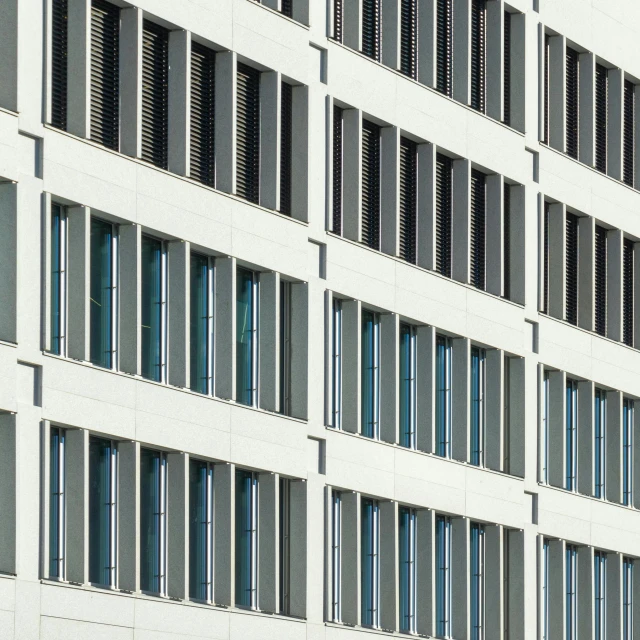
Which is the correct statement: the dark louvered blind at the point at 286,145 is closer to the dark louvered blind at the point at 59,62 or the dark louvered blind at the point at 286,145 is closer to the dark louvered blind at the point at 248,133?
the dark louvered blind at the point at 248,133

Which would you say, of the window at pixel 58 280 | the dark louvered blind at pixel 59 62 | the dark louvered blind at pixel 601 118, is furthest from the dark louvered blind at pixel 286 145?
the dark louvered blind at pixel 601 118

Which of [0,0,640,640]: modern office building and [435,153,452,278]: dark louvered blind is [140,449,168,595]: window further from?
[435,153,452,278]: dark louvered blind

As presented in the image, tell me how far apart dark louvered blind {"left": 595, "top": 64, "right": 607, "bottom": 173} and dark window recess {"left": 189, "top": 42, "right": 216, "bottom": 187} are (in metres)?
16.7

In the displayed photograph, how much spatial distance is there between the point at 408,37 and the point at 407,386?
751 centimetres

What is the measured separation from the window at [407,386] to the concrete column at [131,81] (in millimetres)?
10084

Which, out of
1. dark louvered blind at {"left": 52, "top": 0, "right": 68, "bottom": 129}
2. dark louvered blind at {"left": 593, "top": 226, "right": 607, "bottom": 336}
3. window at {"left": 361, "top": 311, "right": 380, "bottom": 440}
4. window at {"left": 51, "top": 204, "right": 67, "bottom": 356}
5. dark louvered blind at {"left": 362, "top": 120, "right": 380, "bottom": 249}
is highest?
dark louvered blind at {"left": 593, "top": 226, "right": 607, "bottom": 336}

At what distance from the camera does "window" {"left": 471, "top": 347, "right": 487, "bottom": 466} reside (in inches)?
2014

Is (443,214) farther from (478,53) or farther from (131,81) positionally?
(131,81)

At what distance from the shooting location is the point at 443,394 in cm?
5003

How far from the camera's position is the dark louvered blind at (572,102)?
5597 cm

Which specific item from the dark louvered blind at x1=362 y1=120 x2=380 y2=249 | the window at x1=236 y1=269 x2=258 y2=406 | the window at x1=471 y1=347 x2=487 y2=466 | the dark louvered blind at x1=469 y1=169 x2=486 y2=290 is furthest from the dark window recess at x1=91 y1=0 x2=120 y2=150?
the window at x1=471 y1=347 x2=487 y2=466

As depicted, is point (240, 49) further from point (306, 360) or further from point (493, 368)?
point (493, 368)

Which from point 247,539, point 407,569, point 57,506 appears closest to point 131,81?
point 57,506

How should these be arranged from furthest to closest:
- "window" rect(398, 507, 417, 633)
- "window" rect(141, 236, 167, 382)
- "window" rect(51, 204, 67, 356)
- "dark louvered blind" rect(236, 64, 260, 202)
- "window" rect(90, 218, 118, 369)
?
"window" rect(398, 507, 417, 633) < "dark louvered blind" rect(236, 64, 260, 202) < "window" rect(141, 236, 167, 382) < "window" rect(90, 218, 118, 369) < "window" rect(51, 204, 67, 356)
